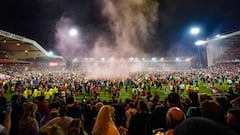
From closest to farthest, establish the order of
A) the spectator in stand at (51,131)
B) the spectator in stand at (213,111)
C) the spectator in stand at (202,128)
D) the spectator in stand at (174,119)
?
the spectator in stand at (202,128), the spectator in stand at (213,111), the spectator in stand at (51,131), the spectator in stand at (174,119)

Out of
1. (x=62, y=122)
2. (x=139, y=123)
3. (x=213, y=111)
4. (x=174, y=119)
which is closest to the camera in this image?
(x=213, y=111)

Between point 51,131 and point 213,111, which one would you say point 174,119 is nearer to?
point 213,111

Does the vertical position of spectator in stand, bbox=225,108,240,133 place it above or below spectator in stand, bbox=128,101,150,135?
above

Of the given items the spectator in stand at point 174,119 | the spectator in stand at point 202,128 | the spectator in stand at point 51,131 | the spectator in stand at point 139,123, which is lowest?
the spectator in stand at point 139,123

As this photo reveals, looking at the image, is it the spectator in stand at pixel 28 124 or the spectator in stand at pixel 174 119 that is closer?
the spectator in stand at pixel 174 119

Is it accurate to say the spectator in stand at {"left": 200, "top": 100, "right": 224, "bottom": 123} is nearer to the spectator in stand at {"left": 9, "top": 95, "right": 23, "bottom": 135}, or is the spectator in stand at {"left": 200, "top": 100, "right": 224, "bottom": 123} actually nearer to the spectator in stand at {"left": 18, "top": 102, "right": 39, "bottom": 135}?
the spectator in stand at {"left": 18, "top": 102, "right": 39, "bottom": 135}

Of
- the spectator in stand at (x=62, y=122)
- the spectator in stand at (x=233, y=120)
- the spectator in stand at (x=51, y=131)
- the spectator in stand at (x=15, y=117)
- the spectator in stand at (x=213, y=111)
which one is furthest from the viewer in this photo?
the spectator in stand at (x=15, y=117)

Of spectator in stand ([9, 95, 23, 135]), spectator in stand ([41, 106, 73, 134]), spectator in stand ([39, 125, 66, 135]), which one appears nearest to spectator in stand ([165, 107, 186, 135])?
spectator in stand ([39, 125, 66, 135])

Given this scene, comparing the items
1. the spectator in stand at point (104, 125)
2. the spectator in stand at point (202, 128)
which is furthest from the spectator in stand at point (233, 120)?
the spectator in stand at point (104, 125)

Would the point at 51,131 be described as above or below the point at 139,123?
above

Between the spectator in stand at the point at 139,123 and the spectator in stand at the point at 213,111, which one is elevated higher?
the spectator in stand at the point at 213,111

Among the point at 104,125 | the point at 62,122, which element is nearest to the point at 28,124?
the point at 62,122

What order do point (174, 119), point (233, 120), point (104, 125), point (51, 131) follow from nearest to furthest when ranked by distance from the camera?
1. point (233, 120)
2. point (51, 131)
3. point (174, 119)
4. point (104, 125)

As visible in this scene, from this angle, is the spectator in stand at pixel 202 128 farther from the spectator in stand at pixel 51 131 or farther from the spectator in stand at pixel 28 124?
the spectator in stand at pixel 28 124
